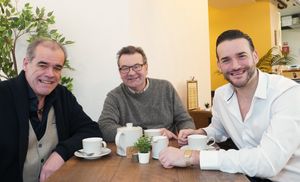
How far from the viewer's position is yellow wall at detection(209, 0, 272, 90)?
6418 mm

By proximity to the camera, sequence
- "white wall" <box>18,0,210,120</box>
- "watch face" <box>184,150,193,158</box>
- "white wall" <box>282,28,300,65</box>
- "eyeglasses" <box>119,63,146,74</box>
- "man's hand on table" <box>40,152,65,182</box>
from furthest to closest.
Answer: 1. "white wall" <box>282,28,300,65</box>
2. "white wall" <box>18,0,210,120</box>
3. "eyeglasses" <box>119,63,146,74</box>
4. "man's hand on table" <box>40,152,65,182</box>
5. "watch face" <box>184,150,193,158</box>

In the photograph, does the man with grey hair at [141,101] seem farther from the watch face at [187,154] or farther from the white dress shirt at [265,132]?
the watch face at [187,154]

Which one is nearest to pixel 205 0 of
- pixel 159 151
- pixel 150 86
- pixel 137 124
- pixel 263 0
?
pixel 150 86

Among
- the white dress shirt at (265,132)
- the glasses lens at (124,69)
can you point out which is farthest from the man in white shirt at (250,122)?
the glasses lens at (124,69)

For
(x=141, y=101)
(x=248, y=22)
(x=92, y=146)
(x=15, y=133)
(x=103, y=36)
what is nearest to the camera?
(x=92, y=146)

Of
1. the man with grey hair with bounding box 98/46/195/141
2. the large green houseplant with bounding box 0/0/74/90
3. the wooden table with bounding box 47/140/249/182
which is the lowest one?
the wooden table with bounding box 47/140/249/182

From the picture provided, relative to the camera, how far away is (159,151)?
124 cm

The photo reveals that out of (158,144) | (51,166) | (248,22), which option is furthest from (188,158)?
(248,22)

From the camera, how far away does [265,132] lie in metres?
1.20

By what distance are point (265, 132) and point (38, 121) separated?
Answer: 1136 mm

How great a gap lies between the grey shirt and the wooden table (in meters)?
0.71

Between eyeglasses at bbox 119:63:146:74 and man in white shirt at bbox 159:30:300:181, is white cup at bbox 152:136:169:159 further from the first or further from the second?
eyeglasses at bbox 119:63:146:74

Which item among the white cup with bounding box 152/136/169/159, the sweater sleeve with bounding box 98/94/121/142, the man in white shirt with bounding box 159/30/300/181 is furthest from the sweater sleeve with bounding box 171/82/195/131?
the white cup with bounding box 152/136/169/159

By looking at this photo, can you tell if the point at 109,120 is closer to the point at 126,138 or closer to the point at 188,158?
the point at 126,138
